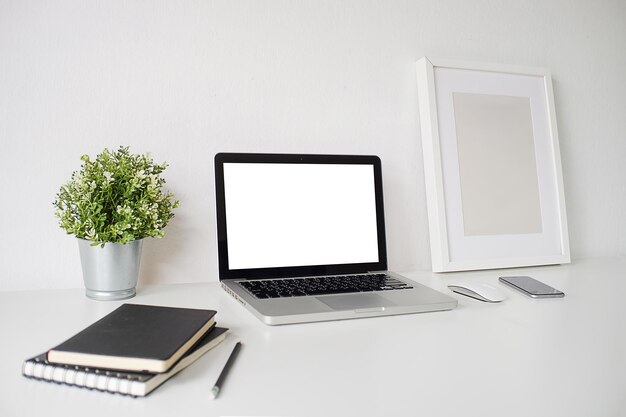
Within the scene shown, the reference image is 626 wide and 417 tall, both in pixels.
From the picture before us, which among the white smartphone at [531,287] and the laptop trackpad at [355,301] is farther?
the white smartphone at [531,287]

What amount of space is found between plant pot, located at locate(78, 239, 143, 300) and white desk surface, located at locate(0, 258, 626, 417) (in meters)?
0.03

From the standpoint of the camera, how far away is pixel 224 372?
528 mm

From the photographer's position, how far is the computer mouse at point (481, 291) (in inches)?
34.3

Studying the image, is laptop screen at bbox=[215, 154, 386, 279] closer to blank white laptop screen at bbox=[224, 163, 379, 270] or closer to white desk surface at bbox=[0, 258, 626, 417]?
blank white laptop screen at bbox=[224, 163, 379, 270]

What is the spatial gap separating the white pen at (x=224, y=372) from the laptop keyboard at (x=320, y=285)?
23cm

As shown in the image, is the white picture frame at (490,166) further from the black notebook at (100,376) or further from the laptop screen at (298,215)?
the black notebook at (100,376)

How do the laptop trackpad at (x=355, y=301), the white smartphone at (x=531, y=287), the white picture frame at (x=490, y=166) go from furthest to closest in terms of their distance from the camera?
the white picture frame at (x=490, y=166) < the white smartphone at (x=531, y=287) < the laptop trackpad at (x=355, y=301)

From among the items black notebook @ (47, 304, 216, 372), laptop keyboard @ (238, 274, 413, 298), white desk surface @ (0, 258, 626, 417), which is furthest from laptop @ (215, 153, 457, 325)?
black notebook @ (47, 304, 216, 372)

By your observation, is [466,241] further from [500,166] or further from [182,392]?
[182,392]

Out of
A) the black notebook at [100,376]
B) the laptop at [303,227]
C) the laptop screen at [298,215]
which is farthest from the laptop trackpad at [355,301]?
the black notebook at [100,376]

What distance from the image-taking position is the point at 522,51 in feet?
4.58

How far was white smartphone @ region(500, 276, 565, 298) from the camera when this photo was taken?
2.98 ft

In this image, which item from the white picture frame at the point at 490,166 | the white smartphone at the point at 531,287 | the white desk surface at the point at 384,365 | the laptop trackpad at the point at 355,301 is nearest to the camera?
the white desk surface at the point at 384,365

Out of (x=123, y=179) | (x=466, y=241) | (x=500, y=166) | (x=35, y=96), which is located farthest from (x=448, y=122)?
(x=35, y=96)
